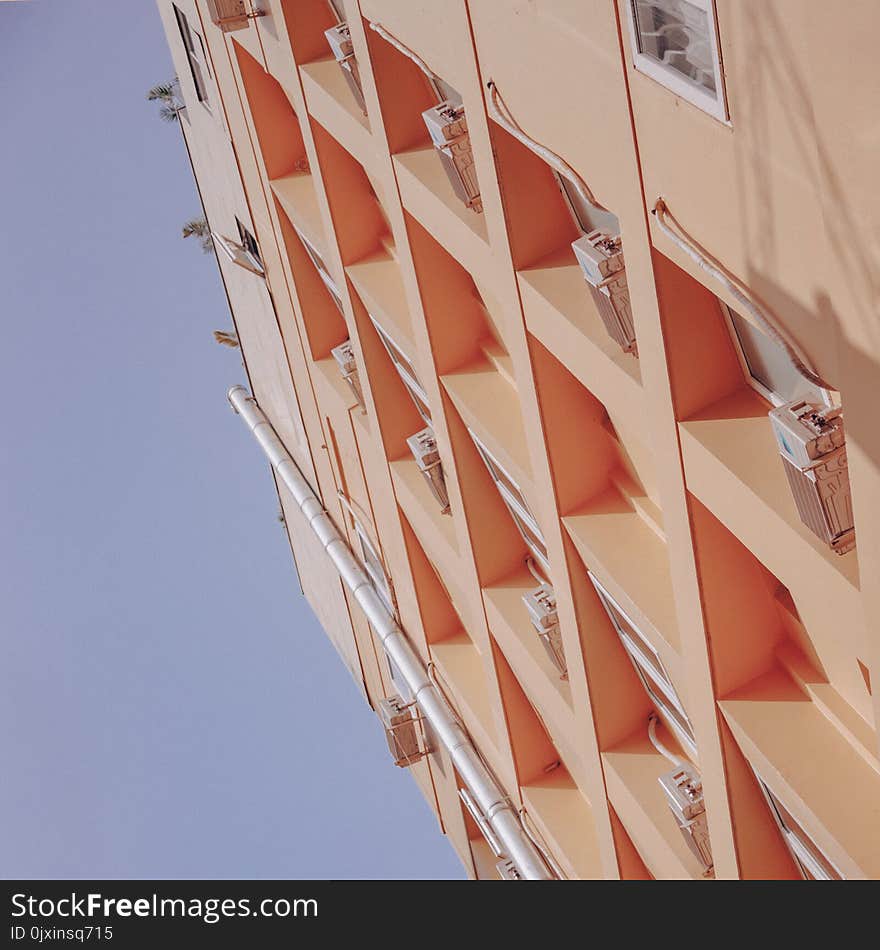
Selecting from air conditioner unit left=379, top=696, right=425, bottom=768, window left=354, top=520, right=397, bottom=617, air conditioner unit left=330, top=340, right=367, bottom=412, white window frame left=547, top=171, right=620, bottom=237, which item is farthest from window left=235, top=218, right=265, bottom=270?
white window frame left=547, top=171, right=620, bottom=237

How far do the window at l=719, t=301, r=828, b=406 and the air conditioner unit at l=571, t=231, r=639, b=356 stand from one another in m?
0.67

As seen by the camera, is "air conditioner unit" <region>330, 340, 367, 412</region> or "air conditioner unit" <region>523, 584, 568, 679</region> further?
"air conditioner unit" <region>330, 340, 367, 412</region>

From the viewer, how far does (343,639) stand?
26.1 metres

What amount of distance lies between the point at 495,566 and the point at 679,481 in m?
6.44

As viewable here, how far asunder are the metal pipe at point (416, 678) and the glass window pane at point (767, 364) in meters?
6.04

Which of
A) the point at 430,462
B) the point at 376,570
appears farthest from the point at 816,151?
the point at 376,570

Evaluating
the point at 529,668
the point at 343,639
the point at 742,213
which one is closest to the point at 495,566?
the point at 529,668

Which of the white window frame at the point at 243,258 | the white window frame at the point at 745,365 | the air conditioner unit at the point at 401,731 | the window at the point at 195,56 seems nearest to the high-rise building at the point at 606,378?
the white window frame at the point at 745,365

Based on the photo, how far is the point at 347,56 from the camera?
12195 mm

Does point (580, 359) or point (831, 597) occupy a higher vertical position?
point (580, 359)

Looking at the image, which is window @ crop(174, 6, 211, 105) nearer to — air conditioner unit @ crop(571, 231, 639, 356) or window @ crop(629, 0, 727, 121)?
air conditioner unit @ crop(571, 231, 639, 356)

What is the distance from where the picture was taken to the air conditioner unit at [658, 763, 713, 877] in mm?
10219

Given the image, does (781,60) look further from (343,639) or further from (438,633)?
(343,639)

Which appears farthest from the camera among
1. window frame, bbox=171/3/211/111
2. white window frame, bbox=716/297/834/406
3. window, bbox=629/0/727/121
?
window frame, bbox=171/3/211/111
